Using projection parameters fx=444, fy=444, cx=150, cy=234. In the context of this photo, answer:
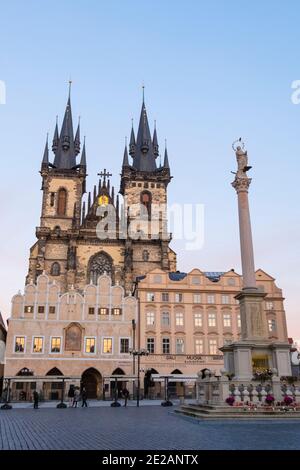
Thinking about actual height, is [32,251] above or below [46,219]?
below

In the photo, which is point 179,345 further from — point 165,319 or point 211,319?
point 211,319

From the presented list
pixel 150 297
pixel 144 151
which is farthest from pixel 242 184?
pixel 144 151

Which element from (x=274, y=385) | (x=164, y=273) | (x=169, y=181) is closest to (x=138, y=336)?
(x=164, y=273)

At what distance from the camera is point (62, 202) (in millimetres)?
65625

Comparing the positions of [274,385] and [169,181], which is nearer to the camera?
[274,385]

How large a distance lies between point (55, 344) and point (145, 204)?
101ft

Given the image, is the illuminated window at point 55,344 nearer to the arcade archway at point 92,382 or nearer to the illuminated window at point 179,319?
the arcade archway at point 92,382

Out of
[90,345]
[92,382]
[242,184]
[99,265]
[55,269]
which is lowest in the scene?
[92,382]

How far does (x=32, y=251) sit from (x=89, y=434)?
165 ft

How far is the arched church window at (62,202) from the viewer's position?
65.0m

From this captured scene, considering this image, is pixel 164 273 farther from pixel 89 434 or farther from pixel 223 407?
pixel 89 434

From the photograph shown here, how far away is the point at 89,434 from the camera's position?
41.5ft

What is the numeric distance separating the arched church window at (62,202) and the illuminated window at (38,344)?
84.7 feet

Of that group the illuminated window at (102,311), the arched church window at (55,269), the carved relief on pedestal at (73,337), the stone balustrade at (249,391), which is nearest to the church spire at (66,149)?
the arched church window at (55,269)
